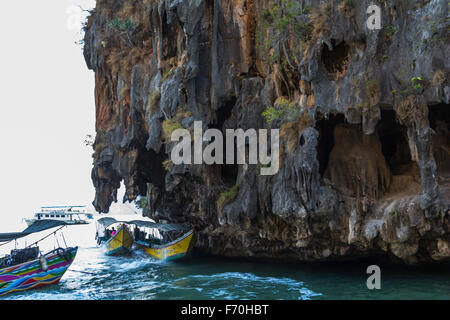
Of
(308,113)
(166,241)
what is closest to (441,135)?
(308,113)

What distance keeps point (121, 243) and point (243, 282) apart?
→ 54.0 feet

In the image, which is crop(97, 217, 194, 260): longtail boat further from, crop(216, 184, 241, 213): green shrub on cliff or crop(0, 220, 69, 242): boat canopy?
crop(0, 220, 69, 242): boat canopy

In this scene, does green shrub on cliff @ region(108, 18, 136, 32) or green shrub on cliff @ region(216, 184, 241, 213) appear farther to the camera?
green shrub on cliff @ region(108, 18, 136, 32)

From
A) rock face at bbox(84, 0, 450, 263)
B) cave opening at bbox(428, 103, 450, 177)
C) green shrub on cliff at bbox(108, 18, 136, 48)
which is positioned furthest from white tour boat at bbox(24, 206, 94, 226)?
cave opening at bbox(428, 103, 450, 177)

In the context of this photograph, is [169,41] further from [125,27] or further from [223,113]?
[223,113]

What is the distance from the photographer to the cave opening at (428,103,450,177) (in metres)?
16.0

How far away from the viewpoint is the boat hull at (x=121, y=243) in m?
31.3

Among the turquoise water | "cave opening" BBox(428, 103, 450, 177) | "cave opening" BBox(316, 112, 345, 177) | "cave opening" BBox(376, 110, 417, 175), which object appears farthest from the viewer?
"cave opening" BBox(316, 112, 345, 177)

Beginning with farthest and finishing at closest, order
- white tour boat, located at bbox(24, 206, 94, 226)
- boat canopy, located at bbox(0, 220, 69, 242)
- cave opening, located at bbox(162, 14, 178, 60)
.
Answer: white tour boat, located at bbox(24, 206, 94, 226)
cave opening, located at bbox(162, 14, 178, 60)
boat canopy, located at bbox(0, 220, 69, 242)

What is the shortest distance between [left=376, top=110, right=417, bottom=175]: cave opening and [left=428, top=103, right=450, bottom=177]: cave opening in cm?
118

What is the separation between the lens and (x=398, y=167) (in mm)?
18281

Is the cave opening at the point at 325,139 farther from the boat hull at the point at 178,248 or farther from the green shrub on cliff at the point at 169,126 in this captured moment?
the boat hull at the point at 178,248

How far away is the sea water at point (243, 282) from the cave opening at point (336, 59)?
29.9 ft

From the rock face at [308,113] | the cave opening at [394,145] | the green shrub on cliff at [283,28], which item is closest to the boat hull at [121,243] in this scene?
the rock face at [308,113]
